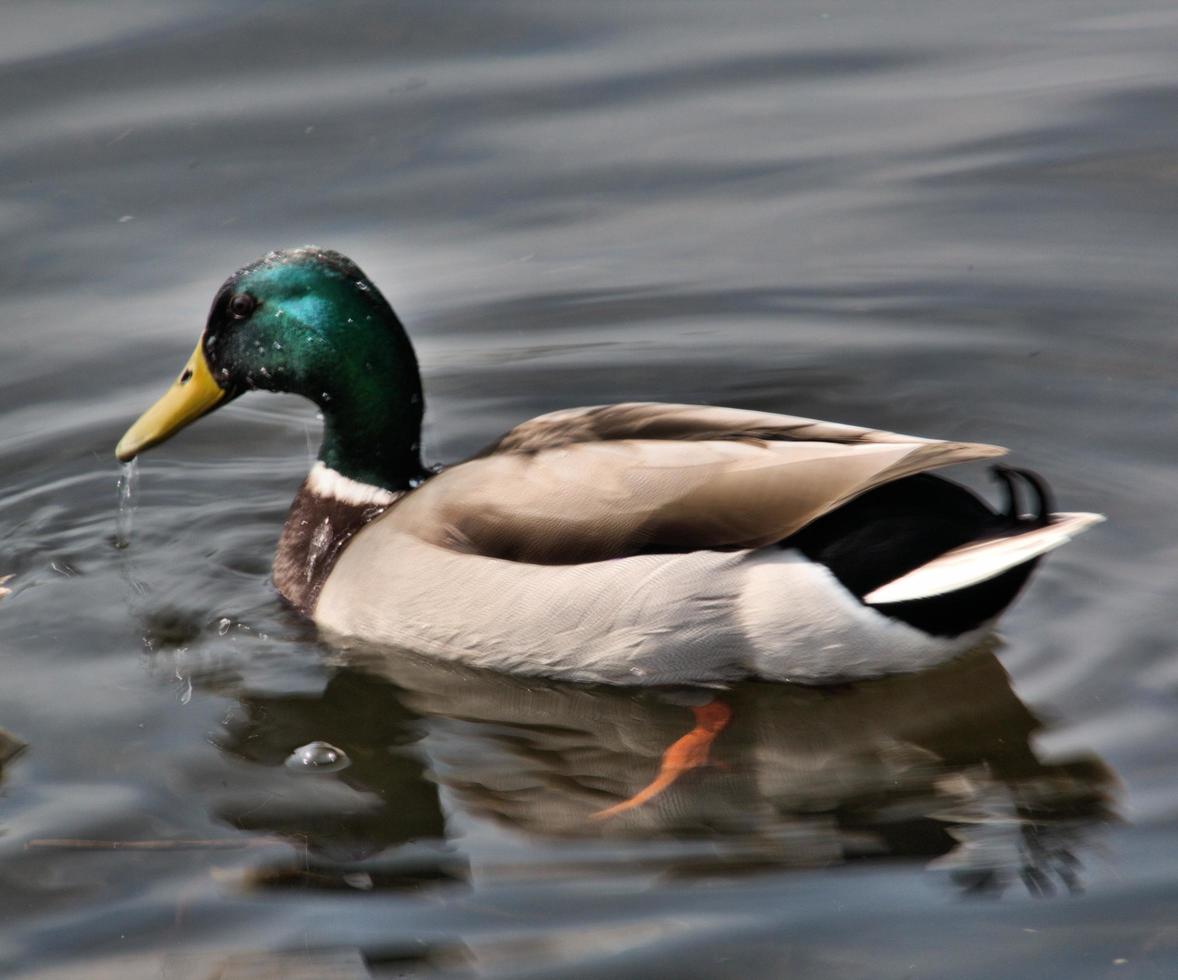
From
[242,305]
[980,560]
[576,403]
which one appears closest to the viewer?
[980,560]

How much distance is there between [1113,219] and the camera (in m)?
7.66

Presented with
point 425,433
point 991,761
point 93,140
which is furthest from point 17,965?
point 93,140

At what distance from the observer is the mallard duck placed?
478 cm

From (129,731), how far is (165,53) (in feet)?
16.1

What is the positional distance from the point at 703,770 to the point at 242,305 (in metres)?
1.94

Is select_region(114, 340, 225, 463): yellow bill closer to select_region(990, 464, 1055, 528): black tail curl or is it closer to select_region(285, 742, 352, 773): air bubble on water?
select_region(285, 742, 352, 773): air bubble on water

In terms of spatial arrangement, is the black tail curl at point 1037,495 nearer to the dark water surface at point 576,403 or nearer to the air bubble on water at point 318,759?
the dark water surface at point 576,403

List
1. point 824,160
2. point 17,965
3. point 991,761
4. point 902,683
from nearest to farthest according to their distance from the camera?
point 17,965 → point 991,761 → point 902,683 → point 824,160

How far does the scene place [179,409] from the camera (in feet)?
18.6

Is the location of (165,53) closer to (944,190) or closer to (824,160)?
(824,160)

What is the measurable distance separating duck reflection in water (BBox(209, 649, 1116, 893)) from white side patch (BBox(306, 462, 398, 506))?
57 centimetres

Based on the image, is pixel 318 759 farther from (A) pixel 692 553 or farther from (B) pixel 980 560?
(B) pixel 980 560

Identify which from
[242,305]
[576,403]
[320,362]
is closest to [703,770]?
[320,362]

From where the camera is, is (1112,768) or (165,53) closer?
(1112,768)
